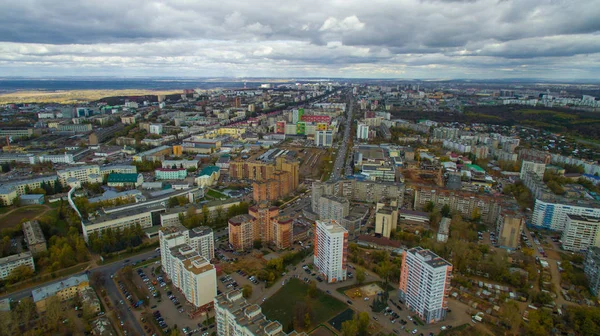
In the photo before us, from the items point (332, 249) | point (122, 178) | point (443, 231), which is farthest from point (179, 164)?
point (443, 231)

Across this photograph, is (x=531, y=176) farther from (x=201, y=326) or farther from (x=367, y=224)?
(x=201, y=326)

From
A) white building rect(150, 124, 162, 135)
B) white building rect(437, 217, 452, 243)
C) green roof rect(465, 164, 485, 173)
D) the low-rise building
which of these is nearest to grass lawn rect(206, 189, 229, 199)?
the low-rise building

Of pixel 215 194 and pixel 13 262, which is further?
pixel 215 194

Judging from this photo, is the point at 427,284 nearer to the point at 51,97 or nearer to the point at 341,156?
the point at 341,156

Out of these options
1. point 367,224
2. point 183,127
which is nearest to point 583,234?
point 367,224

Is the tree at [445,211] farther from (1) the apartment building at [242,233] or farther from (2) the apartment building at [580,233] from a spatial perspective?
(1) the apartment building at [242,233]

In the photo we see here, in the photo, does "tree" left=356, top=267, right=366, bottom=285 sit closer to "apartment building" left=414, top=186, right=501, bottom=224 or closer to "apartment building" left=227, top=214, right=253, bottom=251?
"apartment building" left=227, top=214, right=253, bottom=251
